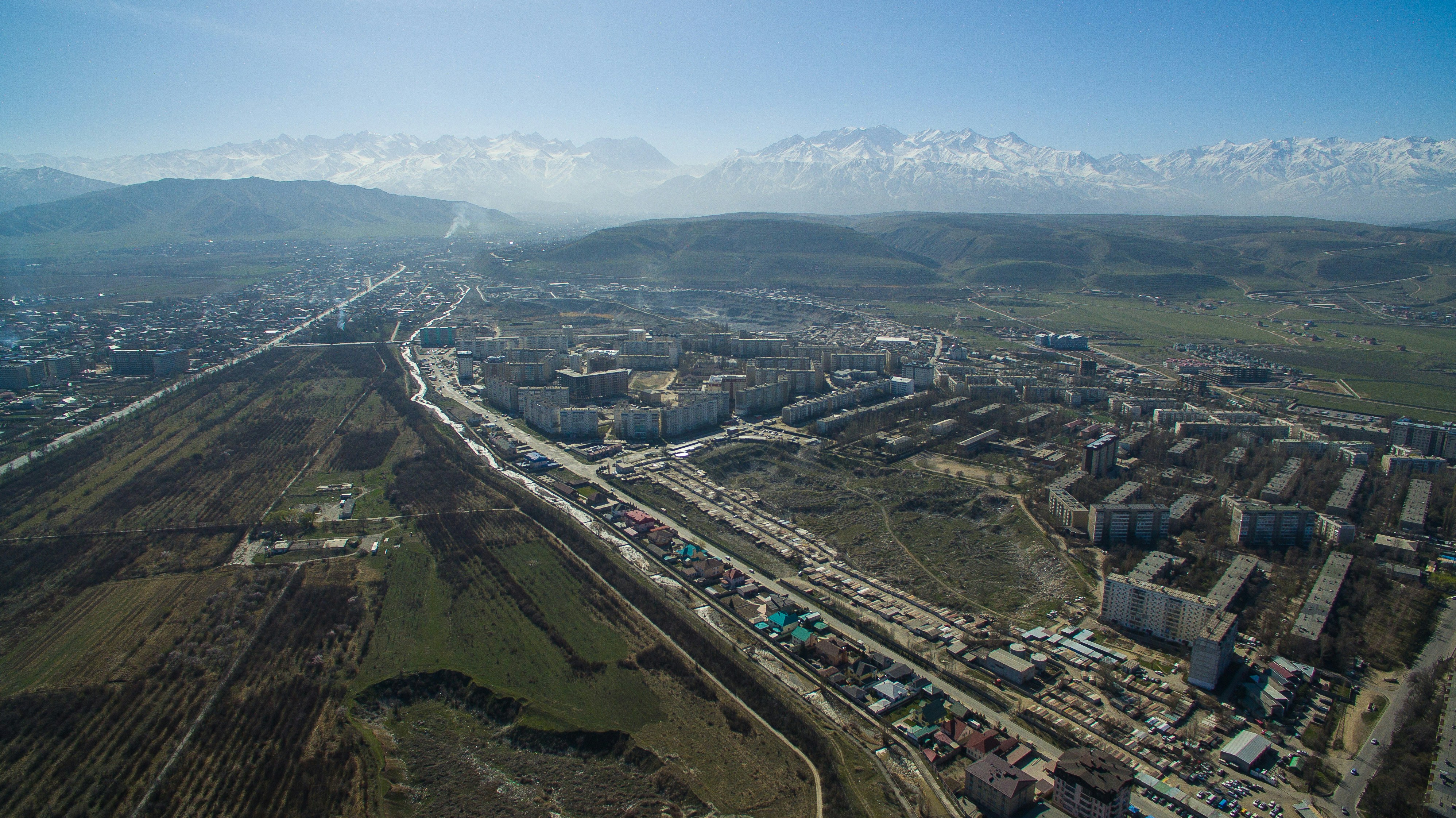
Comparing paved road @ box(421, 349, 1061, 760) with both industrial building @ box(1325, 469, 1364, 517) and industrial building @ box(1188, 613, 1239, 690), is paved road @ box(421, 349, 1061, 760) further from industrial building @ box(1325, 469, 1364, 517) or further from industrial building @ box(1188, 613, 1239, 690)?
industrial building @ box(1325, 469, 1364, 517)

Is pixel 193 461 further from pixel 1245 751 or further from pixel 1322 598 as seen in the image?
pixel 1322 598

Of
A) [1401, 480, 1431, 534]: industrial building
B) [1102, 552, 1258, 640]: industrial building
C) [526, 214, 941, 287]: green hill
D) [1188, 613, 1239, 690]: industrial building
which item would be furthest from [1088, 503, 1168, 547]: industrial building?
[526, 214, 941, 287]: green hill

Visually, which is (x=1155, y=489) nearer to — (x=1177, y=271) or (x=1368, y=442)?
(x=1368, y=442)

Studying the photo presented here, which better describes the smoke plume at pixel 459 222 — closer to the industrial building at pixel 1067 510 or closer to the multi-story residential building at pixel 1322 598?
the industrial building at pixel 1067 510

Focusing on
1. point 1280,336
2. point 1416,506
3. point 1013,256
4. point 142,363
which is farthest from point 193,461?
point 1013,256

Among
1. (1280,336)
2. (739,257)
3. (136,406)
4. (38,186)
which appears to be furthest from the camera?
(38,186)

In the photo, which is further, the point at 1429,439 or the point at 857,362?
the point at 857,362
